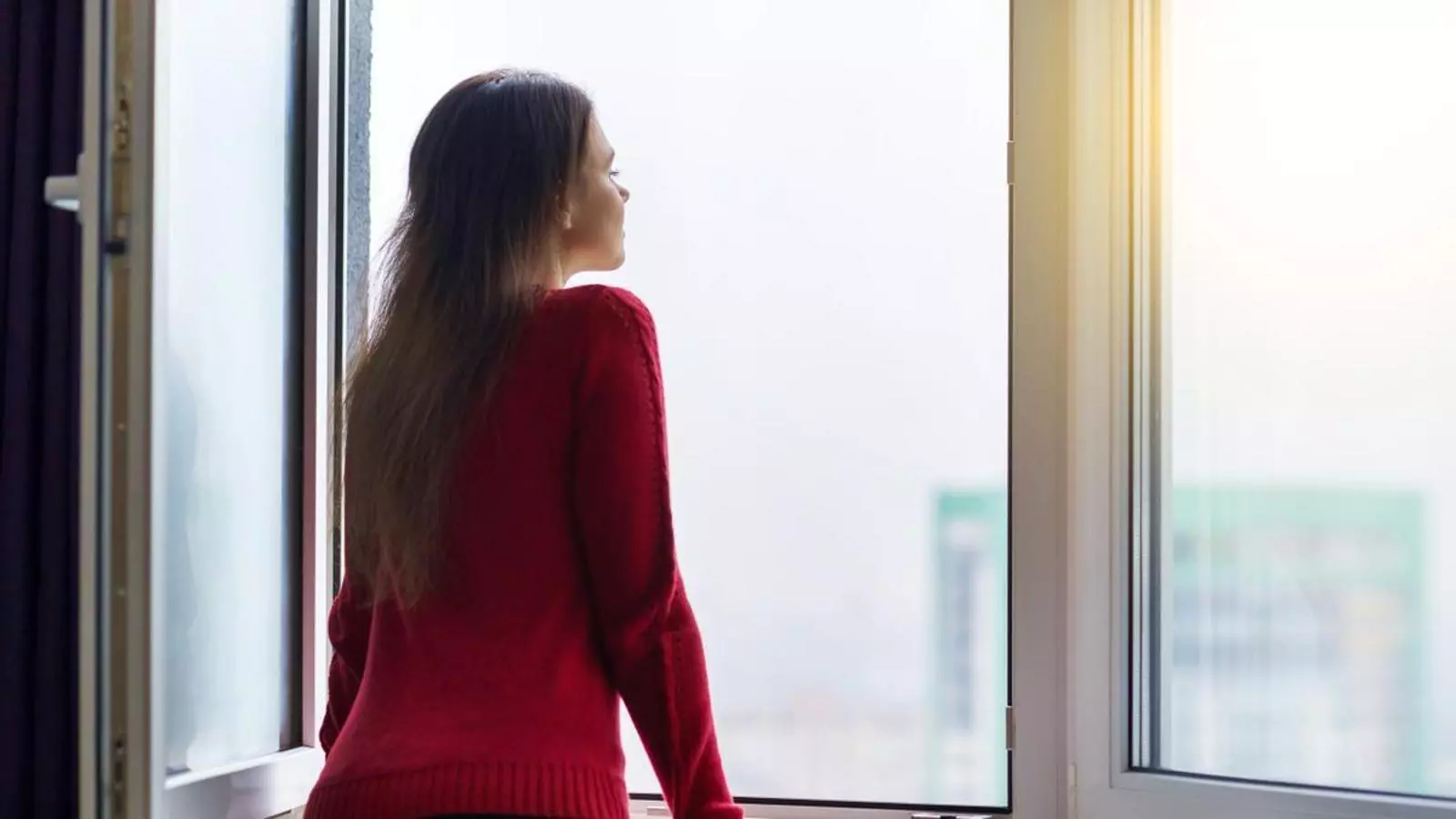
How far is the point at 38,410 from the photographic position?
1660 millimetres

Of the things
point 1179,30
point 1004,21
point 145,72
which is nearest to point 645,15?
point 1004,21

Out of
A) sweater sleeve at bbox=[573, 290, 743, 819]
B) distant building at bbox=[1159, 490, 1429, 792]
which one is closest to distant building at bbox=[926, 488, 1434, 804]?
distant building at bbox=[1159, 490, 1429, 792]

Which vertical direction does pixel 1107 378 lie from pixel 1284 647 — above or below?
above

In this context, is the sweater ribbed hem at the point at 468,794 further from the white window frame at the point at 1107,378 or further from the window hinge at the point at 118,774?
the white window frame at the point at 1107,378

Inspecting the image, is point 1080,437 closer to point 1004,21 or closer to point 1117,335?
point 1117,335

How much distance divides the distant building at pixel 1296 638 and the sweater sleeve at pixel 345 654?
0.86m

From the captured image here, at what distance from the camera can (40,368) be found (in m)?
1.66

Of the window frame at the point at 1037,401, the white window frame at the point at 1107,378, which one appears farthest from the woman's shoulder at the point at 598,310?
Answer: the white window frame at the point at 1107,378

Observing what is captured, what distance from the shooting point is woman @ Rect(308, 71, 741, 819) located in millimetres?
1210

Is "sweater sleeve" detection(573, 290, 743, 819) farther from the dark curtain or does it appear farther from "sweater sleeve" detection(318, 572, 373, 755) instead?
the dark curtain

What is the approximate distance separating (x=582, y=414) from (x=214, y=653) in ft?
1.69

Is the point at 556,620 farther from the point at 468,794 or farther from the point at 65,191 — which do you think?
the point at 65,191

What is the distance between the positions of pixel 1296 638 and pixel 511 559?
2.78 feet

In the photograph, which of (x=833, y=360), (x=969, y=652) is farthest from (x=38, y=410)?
(x=969, y=652)
